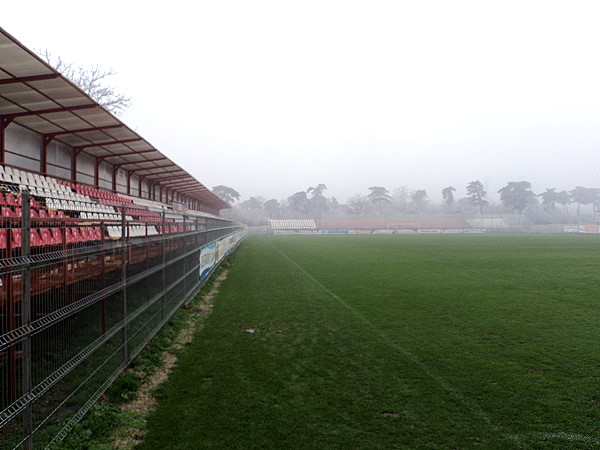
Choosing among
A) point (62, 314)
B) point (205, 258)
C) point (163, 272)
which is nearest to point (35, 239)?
point (62, 314)

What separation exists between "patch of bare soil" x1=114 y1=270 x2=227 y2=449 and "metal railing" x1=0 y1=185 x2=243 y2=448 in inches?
12.2

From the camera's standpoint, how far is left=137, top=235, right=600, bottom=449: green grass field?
290 centimetres

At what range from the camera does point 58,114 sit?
1063 cm

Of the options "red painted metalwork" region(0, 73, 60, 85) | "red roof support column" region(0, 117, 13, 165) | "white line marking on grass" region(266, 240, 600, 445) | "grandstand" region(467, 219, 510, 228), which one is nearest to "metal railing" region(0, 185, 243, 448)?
"white line marking on grass" region(266, 240, 600, 445)

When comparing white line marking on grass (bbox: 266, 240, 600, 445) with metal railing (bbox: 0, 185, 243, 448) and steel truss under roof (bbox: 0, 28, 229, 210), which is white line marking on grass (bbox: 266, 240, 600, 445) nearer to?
metal railing (bbox: 0, 185, 243, 448)

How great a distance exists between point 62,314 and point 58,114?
10140 mm

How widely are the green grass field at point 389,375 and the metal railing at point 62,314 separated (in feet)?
2.08

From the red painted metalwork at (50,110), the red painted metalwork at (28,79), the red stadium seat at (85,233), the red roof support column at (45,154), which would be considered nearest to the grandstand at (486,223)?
the red roof support column at (45,154)

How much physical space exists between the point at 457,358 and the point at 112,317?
379 centimetres

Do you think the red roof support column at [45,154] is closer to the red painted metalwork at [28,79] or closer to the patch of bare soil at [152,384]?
the red painted metalwork at [28,79]

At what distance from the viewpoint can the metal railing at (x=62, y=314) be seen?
2121 mm

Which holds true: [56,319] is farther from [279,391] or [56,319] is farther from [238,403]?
[279,391]

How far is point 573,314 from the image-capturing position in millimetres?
6699

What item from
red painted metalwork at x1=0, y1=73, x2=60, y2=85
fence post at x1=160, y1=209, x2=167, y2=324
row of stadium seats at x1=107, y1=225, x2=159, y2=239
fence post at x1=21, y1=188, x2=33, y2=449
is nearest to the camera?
fence post at x1=21, y1=188, x2=33, y2=449
